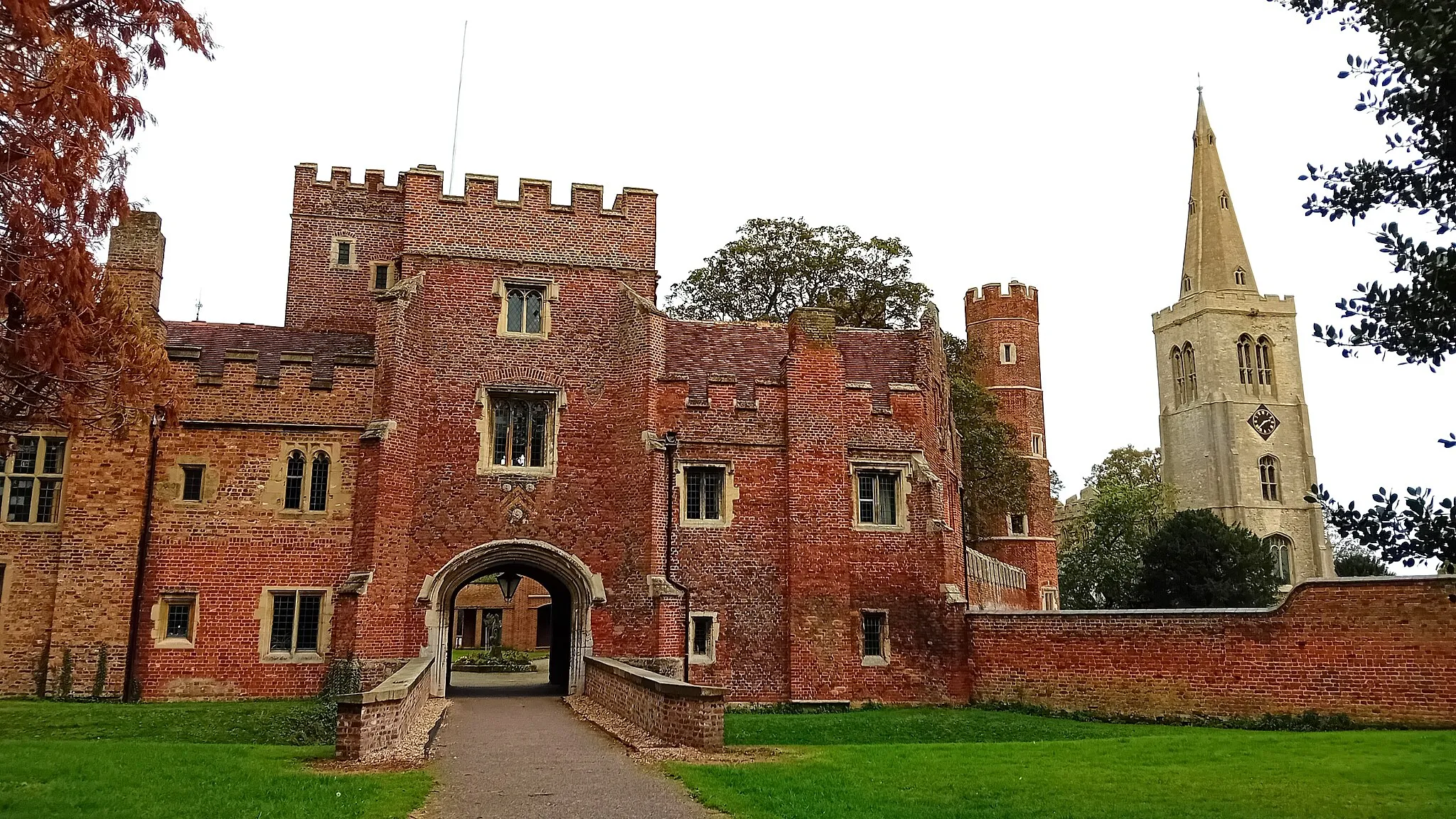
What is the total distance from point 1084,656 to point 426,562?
42.8ft

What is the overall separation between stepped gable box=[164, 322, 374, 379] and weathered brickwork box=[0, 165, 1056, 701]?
94 millimetres

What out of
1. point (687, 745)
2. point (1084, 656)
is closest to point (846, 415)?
point (1084, 656)

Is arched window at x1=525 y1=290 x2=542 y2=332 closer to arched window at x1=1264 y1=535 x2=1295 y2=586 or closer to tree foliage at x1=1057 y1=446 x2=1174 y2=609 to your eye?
tree foliage at x1=1057 y1=446 x2=1174 y2=609

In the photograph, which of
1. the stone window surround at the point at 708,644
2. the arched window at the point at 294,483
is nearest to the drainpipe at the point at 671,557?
the stone window surround at the point at 708,644

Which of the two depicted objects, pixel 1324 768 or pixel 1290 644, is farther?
pixel 1290 644

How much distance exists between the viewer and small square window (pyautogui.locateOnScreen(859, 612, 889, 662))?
74.6 feet

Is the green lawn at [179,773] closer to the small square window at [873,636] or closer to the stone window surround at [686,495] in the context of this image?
the stone window surround at [686,495]

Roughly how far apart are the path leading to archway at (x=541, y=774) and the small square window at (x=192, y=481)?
717 cm

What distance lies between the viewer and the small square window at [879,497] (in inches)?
928

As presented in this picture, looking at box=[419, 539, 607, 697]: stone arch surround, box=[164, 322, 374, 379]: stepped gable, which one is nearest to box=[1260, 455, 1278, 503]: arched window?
box=[419, 539, 607, 697]: stone arch surround

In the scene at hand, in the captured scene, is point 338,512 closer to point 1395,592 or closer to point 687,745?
point 687,745

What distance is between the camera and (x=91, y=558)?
2016 cm

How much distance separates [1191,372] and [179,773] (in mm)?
66433

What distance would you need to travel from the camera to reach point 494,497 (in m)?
22.0
